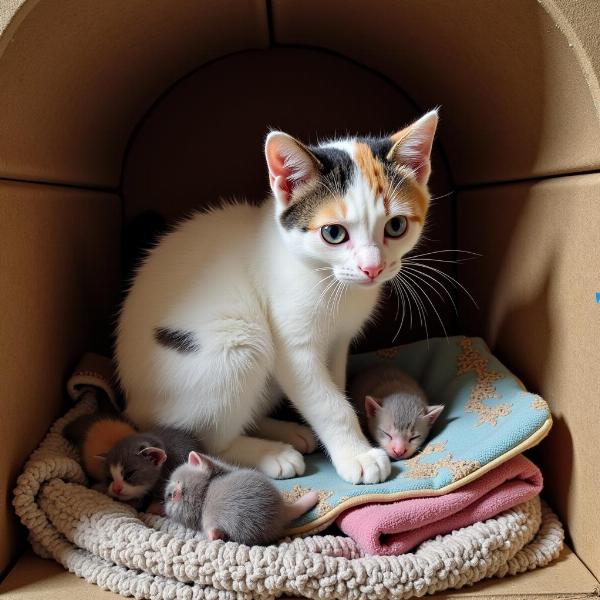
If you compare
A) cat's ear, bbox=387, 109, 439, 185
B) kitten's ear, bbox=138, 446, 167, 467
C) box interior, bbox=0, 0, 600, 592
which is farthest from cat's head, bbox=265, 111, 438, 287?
kitten's ear, bbox=138, 446, 167, 467

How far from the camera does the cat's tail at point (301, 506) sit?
4.32 ft

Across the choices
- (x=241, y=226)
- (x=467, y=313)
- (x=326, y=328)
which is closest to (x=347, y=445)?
(x=326, y=328)

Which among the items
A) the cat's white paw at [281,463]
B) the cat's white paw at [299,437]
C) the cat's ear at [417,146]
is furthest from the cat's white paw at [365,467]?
the cat's ear at [417,146]

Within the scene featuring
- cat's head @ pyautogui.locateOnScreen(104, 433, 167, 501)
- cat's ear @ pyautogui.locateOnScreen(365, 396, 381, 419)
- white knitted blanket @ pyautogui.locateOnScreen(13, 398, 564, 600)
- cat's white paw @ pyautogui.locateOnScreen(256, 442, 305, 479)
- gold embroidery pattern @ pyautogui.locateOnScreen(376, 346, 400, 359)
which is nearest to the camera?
white knitted blanket @ pyautogui.locateOnScreen(13, 398, 564, 600)

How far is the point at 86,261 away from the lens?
1.81 metres

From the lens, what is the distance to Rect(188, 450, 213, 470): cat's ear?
1338 mm

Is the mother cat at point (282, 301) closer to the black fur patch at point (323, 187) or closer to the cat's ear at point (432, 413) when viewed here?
the black fur patch at point (323, 187)

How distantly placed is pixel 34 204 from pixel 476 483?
109 cm

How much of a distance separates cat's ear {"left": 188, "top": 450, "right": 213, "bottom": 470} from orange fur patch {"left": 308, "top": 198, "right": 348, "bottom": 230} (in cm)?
52

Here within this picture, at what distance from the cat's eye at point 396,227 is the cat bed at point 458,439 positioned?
18.0 inches

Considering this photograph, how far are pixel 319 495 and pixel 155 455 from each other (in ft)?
1.14

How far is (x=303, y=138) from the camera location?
6.98 feet

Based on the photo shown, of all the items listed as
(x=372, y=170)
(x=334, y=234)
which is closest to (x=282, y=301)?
(x=334, y=234)

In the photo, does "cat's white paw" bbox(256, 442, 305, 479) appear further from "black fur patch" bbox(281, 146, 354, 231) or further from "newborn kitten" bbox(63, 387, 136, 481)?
"black fur patch" bbox(281, 146, 354, 231)
